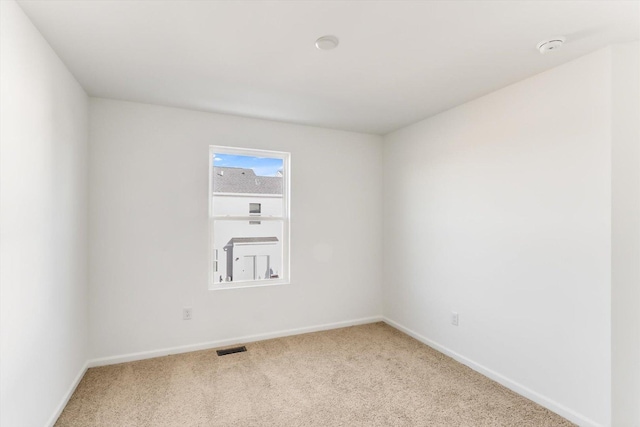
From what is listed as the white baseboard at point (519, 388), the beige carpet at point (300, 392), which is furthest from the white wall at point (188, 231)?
the white baseboard at point (519, 388)

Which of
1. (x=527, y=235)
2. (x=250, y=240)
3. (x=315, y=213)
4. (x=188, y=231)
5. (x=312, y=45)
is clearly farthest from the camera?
(x=315, y=213)

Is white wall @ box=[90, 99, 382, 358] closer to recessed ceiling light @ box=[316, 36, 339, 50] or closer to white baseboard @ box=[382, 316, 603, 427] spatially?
white baseboard @ box=[382, 316, 603, 427]

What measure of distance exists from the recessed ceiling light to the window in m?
1.76

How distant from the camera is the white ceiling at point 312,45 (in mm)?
1649

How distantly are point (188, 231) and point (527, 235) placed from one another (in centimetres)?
308

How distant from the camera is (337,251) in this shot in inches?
Result: 155

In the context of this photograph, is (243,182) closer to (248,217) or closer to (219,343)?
(248,217)

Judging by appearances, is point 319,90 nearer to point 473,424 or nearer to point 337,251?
point 337,251

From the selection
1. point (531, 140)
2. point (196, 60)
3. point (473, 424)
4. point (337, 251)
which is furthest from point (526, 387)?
point (196, 60)

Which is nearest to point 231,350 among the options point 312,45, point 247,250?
point 247,250

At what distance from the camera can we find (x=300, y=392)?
2461mm

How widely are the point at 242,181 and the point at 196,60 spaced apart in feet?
5.06

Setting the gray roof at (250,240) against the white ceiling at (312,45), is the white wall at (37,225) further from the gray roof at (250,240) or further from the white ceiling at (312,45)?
the gray roof at (250,240)

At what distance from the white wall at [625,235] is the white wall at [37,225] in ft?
11.1
